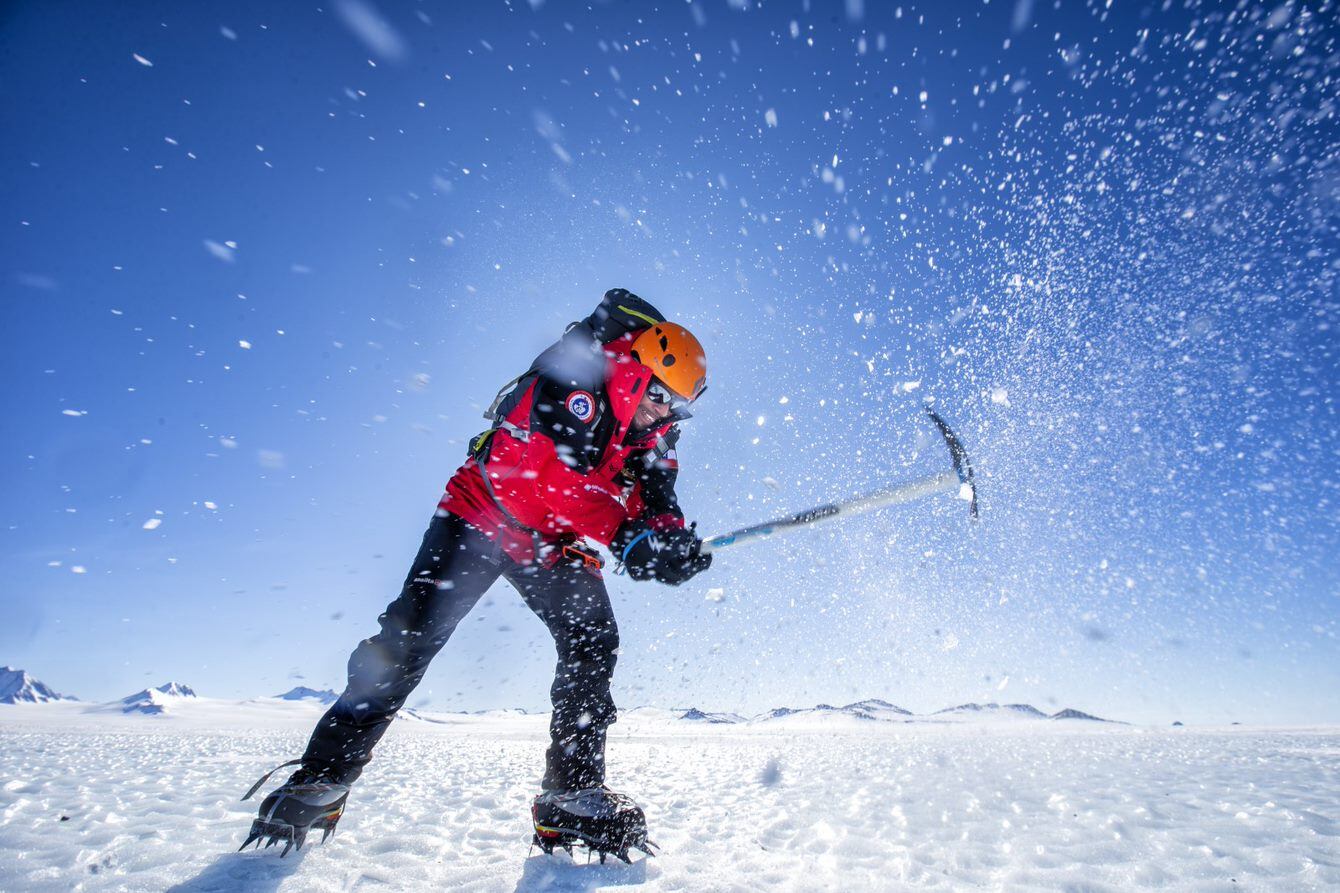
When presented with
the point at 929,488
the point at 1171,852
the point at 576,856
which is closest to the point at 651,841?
the point at 576,856

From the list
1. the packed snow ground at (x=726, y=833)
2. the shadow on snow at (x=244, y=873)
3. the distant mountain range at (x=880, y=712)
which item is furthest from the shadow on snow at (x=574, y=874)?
the distant mountain range at (x=880, y=712)

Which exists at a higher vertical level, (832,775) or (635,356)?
(635,356)

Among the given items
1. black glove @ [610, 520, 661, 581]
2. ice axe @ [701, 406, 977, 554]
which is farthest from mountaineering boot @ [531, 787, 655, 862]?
ice axe @ [701, 406, 977, 554]

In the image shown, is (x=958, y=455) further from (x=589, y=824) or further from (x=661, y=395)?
(x=589, y=824)

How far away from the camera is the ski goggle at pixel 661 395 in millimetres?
3342

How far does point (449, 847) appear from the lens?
248cm

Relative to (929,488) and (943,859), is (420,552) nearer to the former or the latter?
(943,859)

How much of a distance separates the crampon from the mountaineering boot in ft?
2.90

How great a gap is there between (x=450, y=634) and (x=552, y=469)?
3.35ft

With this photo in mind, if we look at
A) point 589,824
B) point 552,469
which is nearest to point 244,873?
point 589,824

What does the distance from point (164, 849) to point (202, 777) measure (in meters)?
2.61

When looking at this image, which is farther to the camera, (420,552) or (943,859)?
(420,552)

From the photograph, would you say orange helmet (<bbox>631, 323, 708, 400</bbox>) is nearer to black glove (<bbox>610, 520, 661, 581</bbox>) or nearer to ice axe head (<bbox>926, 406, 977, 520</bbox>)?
black glove (<bbox>610, 520, 661, 581</bbox>)

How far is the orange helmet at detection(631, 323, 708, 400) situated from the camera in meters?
3.30
